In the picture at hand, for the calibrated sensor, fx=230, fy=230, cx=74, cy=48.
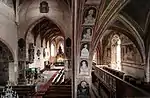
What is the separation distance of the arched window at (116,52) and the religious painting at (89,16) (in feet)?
50.9

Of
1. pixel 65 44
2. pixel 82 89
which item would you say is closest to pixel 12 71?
pixel 65 44

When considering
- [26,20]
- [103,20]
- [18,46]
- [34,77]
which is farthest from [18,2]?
[103,20]

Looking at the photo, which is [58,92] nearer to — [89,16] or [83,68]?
[83,68]

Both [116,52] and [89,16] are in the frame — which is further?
[116,52]

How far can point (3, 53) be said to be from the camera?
18.0 metres

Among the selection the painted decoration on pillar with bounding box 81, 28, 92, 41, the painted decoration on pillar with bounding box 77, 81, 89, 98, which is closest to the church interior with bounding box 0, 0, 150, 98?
the painted decoration on pillar with bounding box 77, 81, 89, 98

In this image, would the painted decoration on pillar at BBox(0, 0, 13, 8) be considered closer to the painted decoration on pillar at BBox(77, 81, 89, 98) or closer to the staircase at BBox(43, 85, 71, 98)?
the staircase at BBox(43, 85, 71, 98)

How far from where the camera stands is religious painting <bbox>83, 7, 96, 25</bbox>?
8.45 meters

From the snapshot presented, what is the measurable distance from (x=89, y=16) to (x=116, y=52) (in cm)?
1661

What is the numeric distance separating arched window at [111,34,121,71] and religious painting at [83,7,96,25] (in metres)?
15.5

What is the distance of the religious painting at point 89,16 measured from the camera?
27.7 feet

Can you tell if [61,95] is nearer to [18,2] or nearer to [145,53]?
[145,53]

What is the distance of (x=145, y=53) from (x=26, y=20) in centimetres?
977

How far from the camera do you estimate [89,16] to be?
29.2 ft
